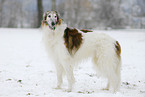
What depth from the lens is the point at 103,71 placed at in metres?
5.06

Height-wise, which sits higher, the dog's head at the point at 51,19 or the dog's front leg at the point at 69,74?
the dog's head at the point at 51,19

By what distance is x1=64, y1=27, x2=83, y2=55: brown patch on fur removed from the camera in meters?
4.83

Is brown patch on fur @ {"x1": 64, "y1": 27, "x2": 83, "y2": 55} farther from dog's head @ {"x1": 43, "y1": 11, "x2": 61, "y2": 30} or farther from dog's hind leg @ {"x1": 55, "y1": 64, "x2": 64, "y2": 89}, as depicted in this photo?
dog's hind leg @ {"x1": 55, "y1": 64, "x2": 64, "y2": 89}

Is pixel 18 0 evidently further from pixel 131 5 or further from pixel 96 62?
pixel 96 62

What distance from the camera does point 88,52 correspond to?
5008 mm

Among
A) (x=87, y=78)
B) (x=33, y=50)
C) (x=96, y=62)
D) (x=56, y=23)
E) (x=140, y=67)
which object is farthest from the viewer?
(x=33, y=50)

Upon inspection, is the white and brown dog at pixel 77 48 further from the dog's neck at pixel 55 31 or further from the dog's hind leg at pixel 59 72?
the dog's hind leg at pixel 59 72

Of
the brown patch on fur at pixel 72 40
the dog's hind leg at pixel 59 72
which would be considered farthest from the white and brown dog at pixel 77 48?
the dog's hind leg at pixel 59 72

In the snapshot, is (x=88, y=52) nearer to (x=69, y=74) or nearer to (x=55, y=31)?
(x=69, y=74)

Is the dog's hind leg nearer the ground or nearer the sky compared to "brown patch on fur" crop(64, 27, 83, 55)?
nearer the ground

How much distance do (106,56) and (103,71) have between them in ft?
1.44

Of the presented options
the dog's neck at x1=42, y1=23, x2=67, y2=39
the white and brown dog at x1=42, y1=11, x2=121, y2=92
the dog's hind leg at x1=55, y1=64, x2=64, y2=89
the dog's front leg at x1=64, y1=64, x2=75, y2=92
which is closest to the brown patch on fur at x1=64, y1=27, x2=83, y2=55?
the white and brown dog at x1=42, y1=11, x2=121, y2=92

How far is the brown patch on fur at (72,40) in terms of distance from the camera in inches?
190

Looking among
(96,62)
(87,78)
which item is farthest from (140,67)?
(96,62)
